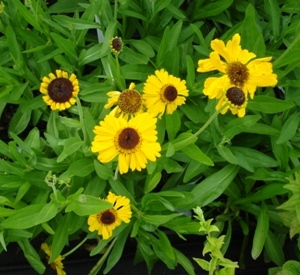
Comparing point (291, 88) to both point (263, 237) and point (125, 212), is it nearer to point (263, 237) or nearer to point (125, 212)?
point (263, 237)

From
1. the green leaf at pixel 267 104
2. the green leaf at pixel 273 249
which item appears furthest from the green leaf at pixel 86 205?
the green leaf at pixel 273 249

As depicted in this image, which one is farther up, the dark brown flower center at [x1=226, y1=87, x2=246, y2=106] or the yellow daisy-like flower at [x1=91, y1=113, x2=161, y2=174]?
the dark brown flower center at [x1=226, y1=87, x2=246, y2=106]

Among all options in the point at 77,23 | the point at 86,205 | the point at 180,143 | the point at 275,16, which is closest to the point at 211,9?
the point at 275,16

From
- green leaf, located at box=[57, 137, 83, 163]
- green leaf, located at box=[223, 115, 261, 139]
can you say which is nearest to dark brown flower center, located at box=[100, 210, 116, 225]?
green leaf, located at box=[57, 137, 83, 163]

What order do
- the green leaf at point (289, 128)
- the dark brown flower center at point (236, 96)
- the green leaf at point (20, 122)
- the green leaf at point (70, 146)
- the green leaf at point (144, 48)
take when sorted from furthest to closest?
the green leaf at point (20, 122) < the green leaf at point (144, 48) < the green leaf at point (289, 128) < the green leaf at point (70, 146) < the dark brown flower center at point (236, 96)

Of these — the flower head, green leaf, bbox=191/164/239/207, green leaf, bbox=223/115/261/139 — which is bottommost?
green leaf, bbox=191/164/239/207

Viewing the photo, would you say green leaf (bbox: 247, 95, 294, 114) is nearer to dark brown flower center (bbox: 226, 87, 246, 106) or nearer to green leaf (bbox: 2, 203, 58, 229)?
dark brown flower center (bbox: 226, 87, 246, 106)

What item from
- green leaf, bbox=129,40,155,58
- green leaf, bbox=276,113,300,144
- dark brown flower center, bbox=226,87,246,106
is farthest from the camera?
green leaf, bbox=129,40,155,58

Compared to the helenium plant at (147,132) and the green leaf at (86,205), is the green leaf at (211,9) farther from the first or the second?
the green leaf at (86,205)

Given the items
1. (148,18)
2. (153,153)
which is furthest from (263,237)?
(148,18)
